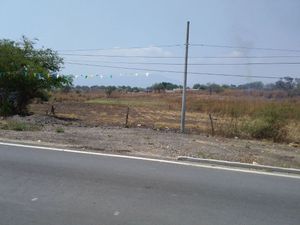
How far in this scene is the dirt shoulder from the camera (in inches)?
479

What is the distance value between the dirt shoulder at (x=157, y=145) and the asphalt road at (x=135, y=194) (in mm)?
1911

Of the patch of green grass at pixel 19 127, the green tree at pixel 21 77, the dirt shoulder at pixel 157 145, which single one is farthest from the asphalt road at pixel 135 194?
the green tree at pixel 21 77

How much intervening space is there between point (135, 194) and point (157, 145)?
626cm

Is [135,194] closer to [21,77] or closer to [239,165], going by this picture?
[239,165]

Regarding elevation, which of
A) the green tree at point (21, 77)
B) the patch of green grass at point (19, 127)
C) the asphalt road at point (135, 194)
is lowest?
the asphalt road at point (135, 194)

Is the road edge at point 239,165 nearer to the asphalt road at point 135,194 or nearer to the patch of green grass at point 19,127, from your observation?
the asphalt road at point 135,194

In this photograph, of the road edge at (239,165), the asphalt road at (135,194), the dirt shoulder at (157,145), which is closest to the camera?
the asphalt road at (135,194)

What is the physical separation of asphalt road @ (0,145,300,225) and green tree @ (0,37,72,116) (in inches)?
544

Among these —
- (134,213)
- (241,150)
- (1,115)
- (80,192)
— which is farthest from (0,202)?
(1,115)

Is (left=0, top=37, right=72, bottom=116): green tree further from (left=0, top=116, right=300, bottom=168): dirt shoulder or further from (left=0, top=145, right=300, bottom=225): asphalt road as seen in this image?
(left=0, top=145, right=300, bottom=225): asphalt road

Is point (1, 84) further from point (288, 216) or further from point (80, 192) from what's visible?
point (288, 216)

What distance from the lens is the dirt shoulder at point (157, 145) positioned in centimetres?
1216

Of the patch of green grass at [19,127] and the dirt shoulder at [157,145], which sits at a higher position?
the patch of green grass at [19,127]

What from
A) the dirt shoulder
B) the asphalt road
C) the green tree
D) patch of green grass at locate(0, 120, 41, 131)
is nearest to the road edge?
the dirt shoulder
